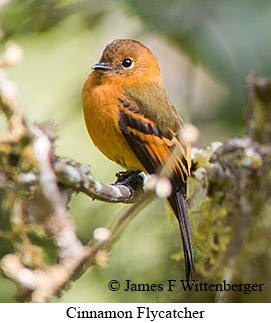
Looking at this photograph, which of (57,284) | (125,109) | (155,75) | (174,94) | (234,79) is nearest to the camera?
(57,284)

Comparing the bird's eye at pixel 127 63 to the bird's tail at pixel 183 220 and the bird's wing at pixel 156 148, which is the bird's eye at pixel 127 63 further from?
the bird's tail at pixel 183 220

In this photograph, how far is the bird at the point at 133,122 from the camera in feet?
8.29

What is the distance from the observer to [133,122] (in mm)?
2641

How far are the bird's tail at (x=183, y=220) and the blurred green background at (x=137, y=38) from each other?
0.69ft

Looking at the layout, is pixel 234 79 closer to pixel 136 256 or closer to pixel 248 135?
pixel 248 135

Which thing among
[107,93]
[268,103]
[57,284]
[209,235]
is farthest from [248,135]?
[57,284]

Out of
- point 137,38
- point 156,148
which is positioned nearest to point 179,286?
point 156,148

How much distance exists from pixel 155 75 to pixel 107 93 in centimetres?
30

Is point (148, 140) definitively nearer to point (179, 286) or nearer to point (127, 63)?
point (127, 63)

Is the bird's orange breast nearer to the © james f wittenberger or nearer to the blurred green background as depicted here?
the blurred green background

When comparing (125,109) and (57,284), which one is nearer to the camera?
(57,284)

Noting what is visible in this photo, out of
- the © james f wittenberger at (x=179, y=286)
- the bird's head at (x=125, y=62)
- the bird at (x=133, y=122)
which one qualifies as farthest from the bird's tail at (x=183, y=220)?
the bird's head at (x=125, y=62)

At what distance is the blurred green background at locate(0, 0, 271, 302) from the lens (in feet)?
9.03
